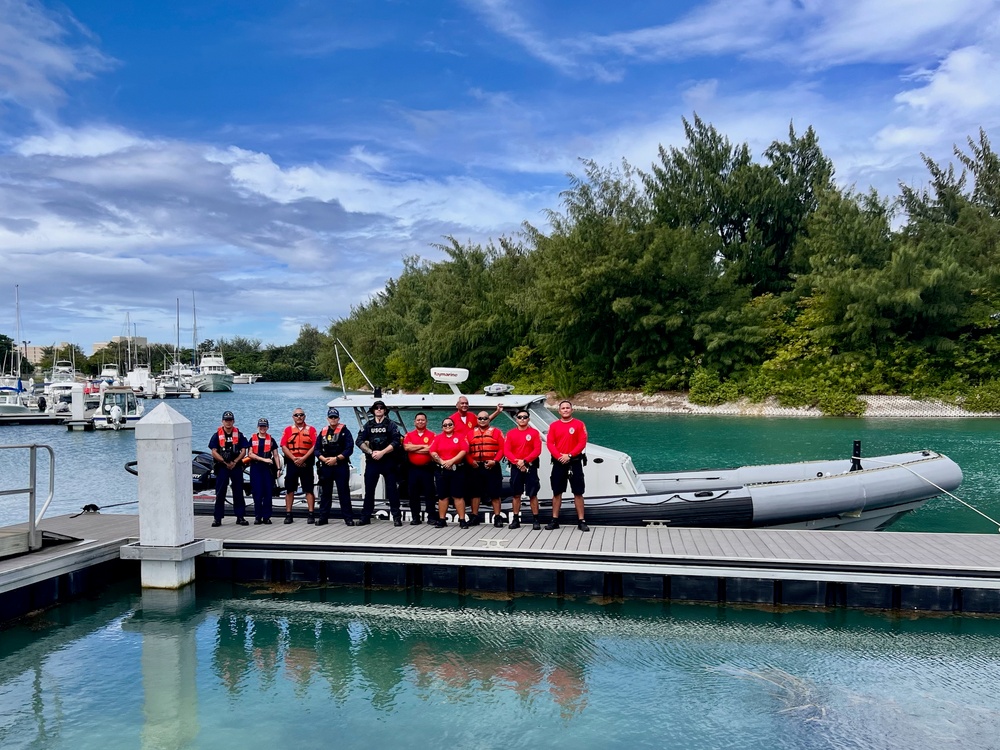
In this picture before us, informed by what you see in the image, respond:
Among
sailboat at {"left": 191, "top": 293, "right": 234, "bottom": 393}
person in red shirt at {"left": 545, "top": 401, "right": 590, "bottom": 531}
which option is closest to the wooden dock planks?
person in red shirt at {"left": 545, "top": 401, "right": 590, "bottom": 531}

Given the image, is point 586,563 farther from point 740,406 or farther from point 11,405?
point 11,405

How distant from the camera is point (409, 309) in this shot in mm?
56000

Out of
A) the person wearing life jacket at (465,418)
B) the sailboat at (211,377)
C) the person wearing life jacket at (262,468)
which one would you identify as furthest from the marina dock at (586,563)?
the sailboat at (211,377)

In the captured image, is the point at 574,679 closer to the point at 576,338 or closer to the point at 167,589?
the point at 167,589

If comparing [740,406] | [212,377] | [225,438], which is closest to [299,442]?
[225,438]

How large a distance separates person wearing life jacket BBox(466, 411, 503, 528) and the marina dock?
0.33 metres

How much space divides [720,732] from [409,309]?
51.9 meters

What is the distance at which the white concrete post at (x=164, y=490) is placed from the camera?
25.5ft

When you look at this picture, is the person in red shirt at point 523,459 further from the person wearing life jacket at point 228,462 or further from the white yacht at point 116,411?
the white yacht at point 116,411

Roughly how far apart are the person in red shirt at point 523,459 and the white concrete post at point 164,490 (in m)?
3.47

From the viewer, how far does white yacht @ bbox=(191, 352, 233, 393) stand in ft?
252

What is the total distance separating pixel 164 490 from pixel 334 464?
1.84m

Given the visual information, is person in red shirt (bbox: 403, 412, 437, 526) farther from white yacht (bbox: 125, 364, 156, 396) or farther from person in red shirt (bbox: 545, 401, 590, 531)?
white yacht (bbox: 125, 364, 156, 396)

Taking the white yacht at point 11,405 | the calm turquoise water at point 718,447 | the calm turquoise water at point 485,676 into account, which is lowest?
the calm turquoise water at point 485,676
